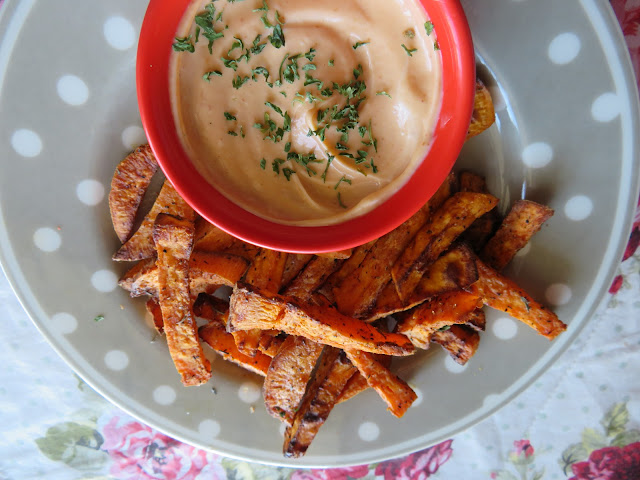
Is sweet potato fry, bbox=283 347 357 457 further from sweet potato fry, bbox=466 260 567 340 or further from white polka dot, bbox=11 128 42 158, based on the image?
white polka dot, bbox=11 128 42 158

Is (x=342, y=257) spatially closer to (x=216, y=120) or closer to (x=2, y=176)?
(x=216, y=120)

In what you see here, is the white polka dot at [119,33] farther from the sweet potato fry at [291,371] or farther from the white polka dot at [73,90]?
the sweet potato fry at [291,371]

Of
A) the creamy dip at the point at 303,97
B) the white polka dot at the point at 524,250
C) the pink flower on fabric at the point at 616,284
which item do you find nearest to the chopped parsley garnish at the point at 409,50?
the creamy dip at the point at 303,97

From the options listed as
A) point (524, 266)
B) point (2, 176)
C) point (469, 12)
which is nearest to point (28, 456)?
point (2, 176)

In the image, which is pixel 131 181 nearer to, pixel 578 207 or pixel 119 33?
pixel 119 33

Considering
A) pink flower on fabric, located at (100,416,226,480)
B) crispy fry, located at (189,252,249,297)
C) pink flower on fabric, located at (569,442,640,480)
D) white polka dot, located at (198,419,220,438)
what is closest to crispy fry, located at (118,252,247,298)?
crispy fry, located at (189,252,249,297)

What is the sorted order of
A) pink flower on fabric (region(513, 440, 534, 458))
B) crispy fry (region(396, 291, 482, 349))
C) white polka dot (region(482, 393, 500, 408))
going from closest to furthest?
crispy fry (region(396, 291, 482, 349))
white polka dot (region(482, 393, 500, 408))
pink flower on fabric (region(513, 440, 534, 458))
